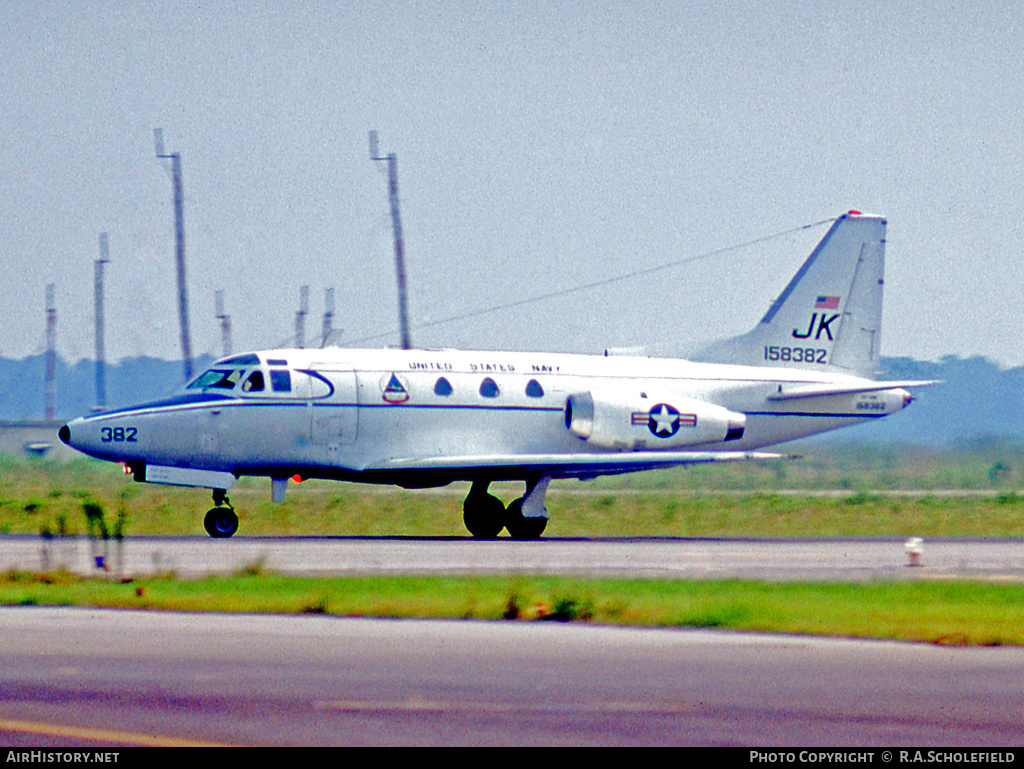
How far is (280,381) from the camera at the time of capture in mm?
31531

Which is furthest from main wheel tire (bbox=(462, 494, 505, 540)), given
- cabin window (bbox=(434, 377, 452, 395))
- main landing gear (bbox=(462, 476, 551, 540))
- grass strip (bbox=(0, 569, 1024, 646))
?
grass strip (bbox=(0, 569, 1024, 646))

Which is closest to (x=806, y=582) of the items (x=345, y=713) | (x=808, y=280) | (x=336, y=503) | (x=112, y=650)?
(x=112, y=650)

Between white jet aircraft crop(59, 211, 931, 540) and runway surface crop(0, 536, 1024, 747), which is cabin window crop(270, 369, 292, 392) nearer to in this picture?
white jet aircraft crop(59, 211, 931, 540)

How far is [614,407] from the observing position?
33594 millimetres

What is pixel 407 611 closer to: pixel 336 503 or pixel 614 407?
pixel 614 407

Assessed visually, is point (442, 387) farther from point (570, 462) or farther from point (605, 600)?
point (605, 600)

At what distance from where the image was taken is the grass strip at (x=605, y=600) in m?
16.1

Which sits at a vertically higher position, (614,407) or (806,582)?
(614,407)

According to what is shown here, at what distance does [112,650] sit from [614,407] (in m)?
20.6

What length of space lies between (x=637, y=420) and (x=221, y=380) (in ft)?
28.1

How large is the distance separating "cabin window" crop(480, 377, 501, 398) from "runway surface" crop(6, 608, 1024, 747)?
17.0m

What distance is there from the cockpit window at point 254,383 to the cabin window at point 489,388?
14.9 feet

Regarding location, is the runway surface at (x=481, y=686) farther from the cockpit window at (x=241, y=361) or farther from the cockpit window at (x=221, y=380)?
the cockpit window at (x=241, y=361)
